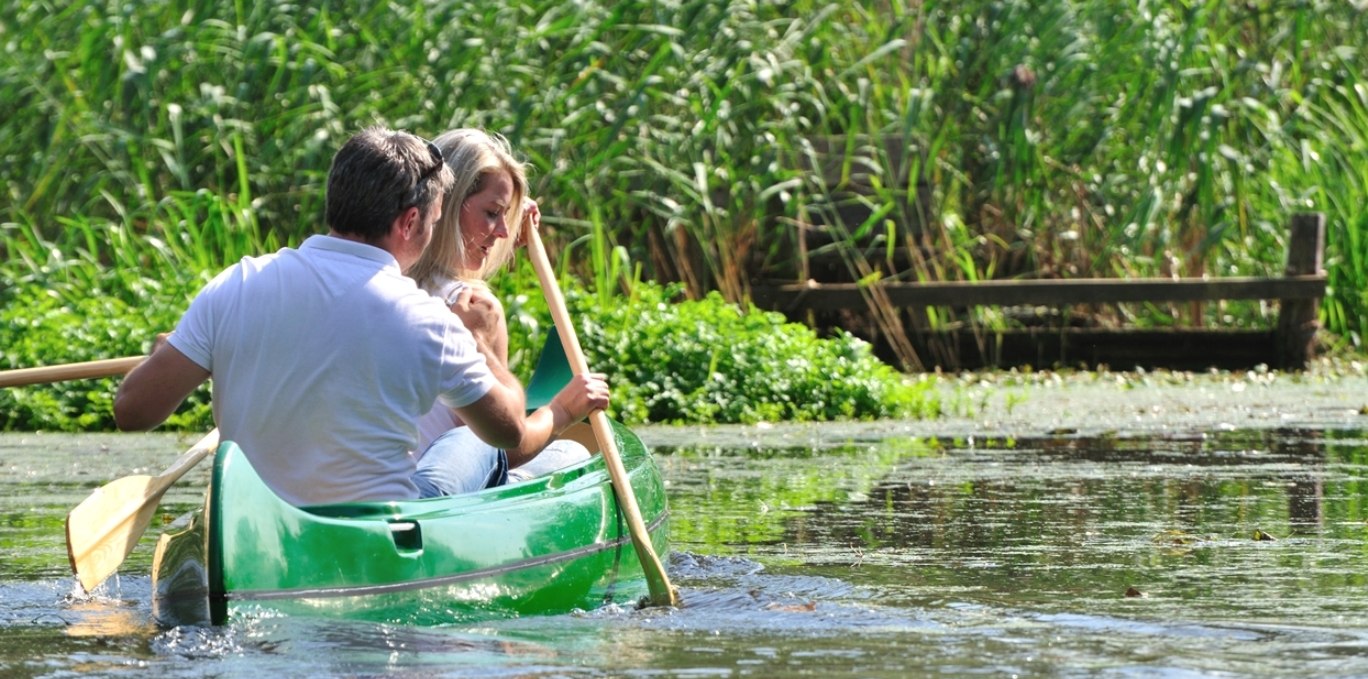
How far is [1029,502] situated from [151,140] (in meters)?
5.22

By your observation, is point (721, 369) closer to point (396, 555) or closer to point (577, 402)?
point (577, 402)

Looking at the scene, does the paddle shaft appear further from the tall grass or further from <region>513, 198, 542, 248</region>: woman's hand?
the tall grass

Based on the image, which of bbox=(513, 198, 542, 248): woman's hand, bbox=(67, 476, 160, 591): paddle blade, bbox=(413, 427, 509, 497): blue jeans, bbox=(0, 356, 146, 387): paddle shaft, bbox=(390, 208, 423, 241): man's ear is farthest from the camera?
bbox=(513, 198, 542, 248): woman's hand

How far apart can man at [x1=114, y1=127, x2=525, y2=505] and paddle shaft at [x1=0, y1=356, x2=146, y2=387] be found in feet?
3.18

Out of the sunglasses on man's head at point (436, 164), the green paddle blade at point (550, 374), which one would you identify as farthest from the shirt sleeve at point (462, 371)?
the green paddle blade at point (550, 374)

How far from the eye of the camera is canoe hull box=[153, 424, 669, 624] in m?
4.16

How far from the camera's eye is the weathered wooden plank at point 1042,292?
11.9m

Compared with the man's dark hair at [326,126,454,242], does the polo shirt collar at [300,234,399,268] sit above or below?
below

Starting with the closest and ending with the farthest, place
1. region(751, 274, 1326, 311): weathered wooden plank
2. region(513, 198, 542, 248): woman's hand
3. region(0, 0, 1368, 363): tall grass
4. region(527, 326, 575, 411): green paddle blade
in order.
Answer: region(513, 198, 542, 248): woman's hand → region(527, 326, 575, 411): green paddle blade → region(0, 0, 1368, 363): tall grass → region(751, 274, 1326, 311): weathered wooden plank

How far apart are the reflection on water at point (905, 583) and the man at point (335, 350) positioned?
378 mm

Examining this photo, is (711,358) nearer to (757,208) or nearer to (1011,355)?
(757,208)

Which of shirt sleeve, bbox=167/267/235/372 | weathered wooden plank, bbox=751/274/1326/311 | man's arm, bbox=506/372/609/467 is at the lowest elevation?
weathered wooden plank, bbox=751/274/1326/311

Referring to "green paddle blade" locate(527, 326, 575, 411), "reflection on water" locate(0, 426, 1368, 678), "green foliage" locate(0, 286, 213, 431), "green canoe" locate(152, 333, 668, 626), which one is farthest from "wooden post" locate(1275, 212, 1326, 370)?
"green canoe" locate(152, 333, 668, 626)

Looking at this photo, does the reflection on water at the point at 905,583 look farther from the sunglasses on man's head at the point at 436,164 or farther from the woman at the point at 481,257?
the sunglasses on man's head at the point at 436,164
